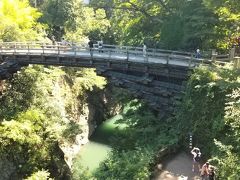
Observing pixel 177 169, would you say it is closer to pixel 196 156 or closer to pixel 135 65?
pixel 196 156

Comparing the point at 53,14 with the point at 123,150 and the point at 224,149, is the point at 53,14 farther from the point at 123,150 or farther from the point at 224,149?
the point at 224,149

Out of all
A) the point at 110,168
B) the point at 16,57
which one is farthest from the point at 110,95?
the point at 110,168

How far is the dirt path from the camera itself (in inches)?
849

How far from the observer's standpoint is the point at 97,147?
3669cm

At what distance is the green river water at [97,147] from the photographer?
32.4 metres

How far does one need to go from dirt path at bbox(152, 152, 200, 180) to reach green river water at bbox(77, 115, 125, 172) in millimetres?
7710

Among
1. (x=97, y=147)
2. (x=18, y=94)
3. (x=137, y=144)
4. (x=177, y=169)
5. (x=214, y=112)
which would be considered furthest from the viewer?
(x=97, y=147)

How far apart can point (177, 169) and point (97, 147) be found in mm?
15033

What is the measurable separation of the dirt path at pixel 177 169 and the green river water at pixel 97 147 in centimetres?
771

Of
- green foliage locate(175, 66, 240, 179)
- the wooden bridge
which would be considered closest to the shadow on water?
the wooden bridge

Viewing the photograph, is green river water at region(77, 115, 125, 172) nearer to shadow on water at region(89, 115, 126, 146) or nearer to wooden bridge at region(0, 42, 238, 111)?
shadow on water at region(89, 115, 126, 146)

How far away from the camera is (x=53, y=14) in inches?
2159

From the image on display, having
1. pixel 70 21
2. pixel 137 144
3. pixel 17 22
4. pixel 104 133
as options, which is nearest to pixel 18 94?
pixel 104 133

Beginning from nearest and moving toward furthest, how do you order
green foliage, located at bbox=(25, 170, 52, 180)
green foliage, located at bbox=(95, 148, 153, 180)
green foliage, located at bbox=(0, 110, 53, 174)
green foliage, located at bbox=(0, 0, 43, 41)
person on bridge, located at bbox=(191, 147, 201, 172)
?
green foliage, located at bbox=(95, 148, 153, 180) < person on bridge, located at bbox=(191, 147, 201, 172) < green foliage, located at bbox=(25, 170, 52, 180) < green foliage, located at bbox=(0, 110, 53, 174) < green foliage, located at bbox=(0, 0, 43, 41)
